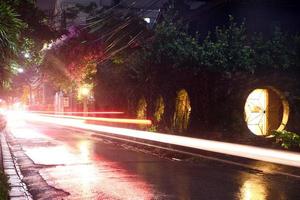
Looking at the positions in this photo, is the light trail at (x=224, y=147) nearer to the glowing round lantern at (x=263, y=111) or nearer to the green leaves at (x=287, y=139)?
the green leaves at (x=287, y=139)

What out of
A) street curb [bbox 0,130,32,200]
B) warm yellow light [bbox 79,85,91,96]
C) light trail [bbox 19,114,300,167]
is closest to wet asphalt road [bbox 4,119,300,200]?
street curb [bbox 0,130,32,200]

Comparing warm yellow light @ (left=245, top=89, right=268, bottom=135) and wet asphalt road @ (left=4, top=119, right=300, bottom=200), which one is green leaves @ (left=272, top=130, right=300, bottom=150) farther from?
wet asphalt road @ (left=4, top=119, right=300, bottom=200)

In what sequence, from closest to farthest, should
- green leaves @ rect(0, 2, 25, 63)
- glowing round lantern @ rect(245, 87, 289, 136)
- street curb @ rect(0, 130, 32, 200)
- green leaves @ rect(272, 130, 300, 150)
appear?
green leaves @ rect(0, 2, 25, 63) < street curb @ rect(0, 130, 32, 200) < green leaves @ rect(272, 130, 300, 150) < glowing round lantern @ rect(245, 87, 289, 136)

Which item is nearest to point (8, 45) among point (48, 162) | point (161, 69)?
point (48, 162)

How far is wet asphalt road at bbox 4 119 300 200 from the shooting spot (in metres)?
9.96

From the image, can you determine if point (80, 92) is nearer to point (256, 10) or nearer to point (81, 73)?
point (81, 73)

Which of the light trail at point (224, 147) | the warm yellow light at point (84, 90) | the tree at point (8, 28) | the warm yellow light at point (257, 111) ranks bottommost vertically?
the light trail at point (224, 147)

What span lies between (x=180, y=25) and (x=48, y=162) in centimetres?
1207

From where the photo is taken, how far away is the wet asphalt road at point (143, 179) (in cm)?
996

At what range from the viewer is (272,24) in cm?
2544

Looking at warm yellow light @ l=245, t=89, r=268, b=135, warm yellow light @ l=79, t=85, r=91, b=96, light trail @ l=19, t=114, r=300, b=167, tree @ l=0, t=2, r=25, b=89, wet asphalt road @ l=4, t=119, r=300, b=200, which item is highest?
warm yellow light @ l=79, t=85, r=91, b=96

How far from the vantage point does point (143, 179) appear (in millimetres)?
11836

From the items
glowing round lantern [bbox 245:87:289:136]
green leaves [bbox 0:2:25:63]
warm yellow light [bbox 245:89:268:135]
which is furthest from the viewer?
warm yellow light [bbox 245:89:268:135]

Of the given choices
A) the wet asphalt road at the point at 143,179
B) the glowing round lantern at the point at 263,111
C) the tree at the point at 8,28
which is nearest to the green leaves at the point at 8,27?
the tree at the point at 8,28
